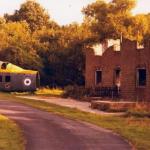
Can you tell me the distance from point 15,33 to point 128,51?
105 feet

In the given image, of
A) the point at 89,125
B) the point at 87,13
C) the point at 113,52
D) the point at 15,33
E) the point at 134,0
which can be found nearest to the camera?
the point at 89,125

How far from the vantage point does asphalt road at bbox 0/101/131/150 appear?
18578 millimetres

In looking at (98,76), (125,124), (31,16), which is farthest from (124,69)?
(31,16)

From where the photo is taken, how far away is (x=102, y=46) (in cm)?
5388

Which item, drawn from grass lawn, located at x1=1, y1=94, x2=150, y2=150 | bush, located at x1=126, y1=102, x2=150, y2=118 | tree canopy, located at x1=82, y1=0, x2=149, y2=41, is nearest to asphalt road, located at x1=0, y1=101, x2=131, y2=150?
grass lawn, located at x1=1, y1=94, x2=150, y2=150

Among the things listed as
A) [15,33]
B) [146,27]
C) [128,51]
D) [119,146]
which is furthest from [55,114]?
[15,33]

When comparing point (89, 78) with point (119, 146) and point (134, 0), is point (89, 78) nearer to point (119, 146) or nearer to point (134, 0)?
point (134, 0)

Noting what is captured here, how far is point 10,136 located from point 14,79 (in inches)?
1371

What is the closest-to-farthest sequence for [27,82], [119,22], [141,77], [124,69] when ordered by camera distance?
[141,77], [124,69], [27,82], [119,22]

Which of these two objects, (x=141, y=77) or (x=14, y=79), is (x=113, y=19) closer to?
(x=14, y=79)

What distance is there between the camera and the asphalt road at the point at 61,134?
18.6 m

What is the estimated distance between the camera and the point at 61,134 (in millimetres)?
21734

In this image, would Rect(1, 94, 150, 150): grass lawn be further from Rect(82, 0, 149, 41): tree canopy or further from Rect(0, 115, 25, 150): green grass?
Rect(82, 0, 149, 41): tree canopy

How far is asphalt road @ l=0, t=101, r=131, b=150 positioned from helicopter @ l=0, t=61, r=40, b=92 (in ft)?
81.0
